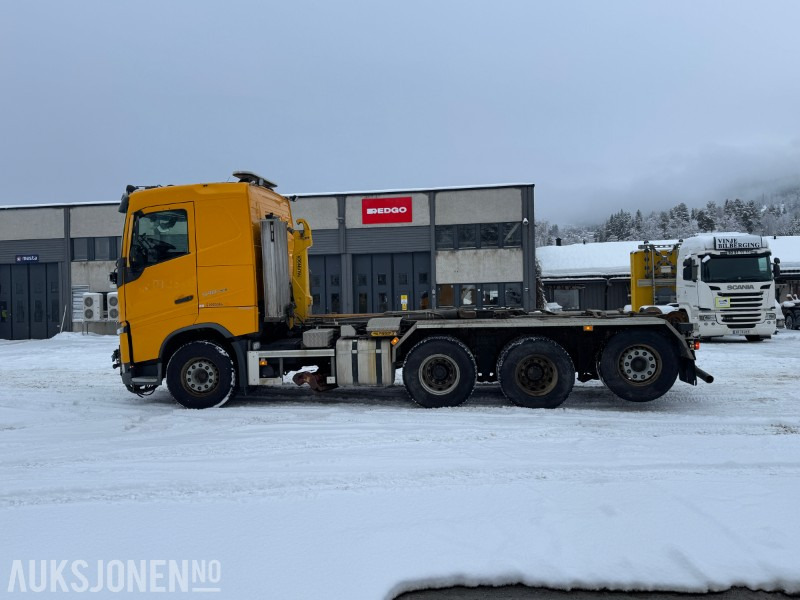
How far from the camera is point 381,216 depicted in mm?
30828

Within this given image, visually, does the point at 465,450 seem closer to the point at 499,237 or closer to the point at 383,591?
the point at 383,591

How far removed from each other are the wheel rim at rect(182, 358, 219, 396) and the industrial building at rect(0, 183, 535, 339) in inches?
849

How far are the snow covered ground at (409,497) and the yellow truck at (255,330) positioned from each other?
1.66 ft

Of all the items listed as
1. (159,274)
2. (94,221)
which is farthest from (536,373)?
(94,221)

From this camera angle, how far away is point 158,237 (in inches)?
336

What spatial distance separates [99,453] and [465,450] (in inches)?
142

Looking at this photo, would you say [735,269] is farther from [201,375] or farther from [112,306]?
[112,306]

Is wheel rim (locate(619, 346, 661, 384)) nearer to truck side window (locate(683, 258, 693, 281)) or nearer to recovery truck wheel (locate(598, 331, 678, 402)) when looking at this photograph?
recovery truck wheel (locate(598, 331, 678, 402))

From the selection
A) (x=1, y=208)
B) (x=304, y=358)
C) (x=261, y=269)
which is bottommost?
(x=304, y=358)

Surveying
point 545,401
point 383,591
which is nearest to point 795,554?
point 383,591

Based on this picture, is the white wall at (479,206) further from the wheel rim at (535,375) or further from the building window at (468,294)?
the wheel rim at (535,375)

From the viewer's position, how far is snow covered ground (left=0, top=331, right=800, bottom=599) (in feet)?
11.5

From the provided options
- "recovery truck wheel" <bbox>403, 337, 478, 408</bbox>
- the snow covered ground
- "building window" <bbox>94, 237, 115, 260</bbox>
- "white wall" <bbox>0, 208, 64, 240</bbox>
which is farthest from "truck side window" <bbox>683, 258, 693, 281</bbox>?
"white wall" <bbox>0, 208, 64, 240</bbox>

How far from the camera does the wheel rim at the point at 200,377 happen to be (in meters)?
8.57
